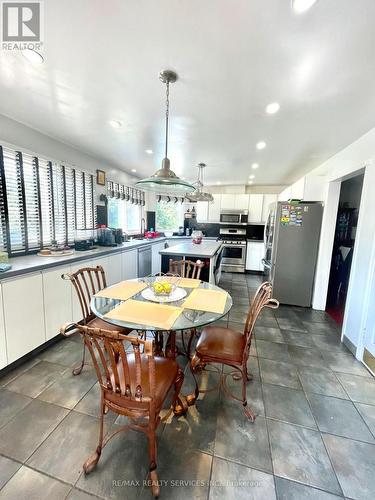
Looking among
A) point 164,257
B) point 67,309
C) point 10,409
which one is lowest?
point 10,409

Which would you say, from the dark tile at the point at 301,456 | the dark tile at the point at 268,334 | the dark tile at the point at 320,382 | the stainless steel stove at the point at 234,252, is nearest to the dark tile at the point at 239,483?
the dark tile at the point at 301,456

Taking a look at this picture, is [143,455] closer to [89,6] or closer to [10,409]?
[10,409]

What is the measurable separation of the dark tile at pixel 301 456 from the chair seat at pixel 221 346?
19.9 inches

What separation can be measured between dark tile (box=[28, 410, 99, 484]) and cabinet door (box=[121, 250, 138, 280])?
241cm

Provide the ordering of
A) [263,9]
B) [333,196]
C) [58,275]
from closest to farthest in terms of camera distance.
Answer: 1. [263,9]
2. [58,275]
3. [333,196]

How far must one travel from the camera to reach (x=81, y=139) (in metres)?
2.98

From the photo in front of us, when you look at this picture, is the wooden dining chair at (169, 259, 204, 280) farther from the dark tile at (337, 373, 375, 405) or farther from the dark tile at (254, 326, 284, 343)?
the dark tile at (337, 373, 375, 405)

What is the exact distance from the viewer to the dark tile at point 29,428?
4.29ft

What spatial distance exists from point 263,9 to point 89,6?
888 millimetres

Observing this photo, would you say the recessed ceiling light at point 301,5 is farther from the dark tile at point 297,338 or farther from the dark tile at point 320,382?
the dark tile at point 297,338

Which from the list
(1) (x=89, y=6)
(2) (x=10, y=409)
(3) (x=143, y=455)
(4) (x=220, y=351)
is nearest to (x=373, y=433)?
(4) (x=220, y=351)

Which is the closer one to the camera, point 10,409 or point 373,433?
point 373,433

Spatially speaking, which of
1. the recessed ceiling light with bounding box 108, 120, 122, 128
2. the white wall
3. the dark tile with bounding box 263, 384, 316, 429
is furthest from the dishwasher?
the dark tile with bounding box 263, 384, 316, 429

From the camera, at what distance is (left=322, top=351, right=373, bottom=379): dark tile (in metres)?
2.12
